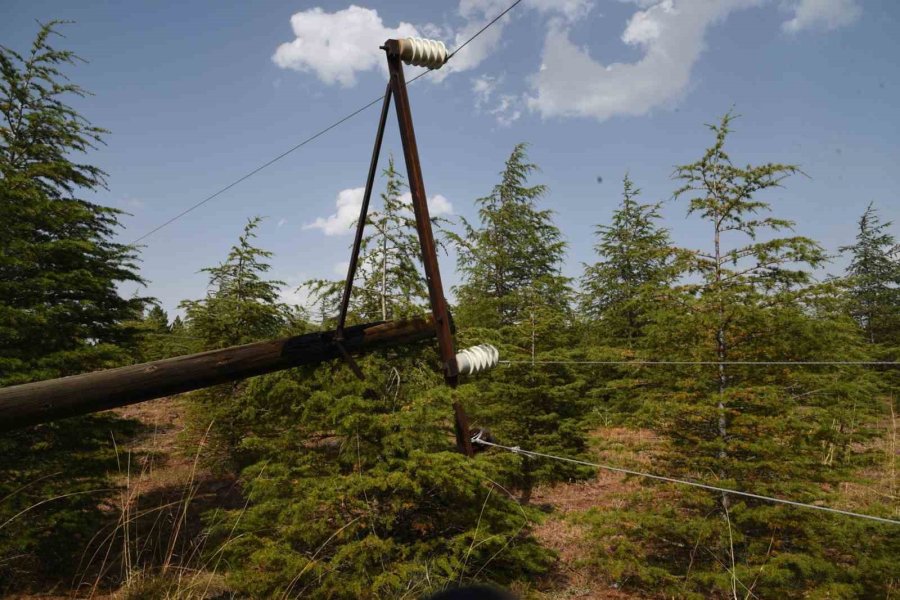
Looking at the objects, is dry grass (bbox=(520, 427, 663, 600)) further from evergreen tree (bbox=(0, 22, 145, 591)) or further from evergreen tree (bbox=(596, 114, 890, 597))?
evergreen tree (bbox=(0, 22, 145, 591))

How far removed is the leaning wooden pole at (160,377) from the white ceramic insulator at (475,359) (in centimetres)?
104

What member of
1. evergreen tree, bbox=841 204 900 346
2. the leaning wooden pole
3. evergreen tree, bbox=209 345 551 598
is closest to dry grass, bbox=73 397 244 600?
the leaning wooden pole

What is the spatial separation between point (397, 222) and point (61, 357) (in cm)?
651

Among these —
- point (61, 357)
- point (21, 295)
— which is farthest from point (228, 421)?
point (21, 295)

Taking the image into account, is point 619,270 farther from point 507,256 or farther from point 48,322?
point 48,322

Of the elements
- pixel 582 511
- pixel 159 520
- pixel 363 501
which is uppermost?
pixel 159 520

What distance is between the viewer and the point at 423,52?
4.63 metres

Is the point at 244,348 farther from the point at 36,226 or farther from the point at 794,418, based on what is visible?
the point at 36,226

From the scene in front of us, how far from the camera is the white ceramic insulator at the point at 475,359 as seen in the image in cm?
504

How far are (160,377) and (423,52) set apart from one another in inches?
163

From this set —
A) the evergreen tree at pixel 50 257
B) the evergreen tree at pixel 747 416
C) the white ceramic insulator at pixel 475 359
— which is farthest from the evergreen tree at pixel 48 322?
the evergreen tree at pixel 747 416

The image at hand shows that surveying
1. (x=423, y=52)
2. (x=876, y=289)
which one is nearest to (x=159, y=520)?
(x=423, y=52)

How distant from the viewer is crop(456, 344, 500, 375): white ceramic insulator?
5039 millimetres

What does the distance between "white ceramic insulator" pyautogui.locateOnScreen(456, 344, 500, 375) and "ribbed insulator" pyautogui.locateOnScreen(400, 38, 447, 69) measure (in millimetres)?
3388
